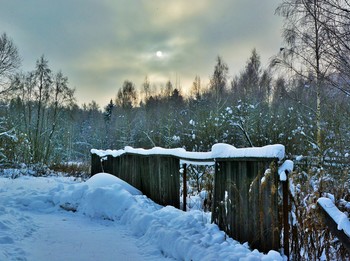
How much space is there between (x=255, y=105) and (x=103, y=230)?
14777 millimetres

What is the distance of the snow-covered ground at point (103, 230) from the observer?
4086mm

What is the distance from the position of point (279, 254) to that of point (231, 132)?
47.2 feet

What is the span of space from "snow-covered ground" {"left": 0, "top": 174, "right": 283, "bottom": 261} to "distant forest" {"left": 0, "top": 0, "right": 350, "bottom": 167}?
2.92 metres

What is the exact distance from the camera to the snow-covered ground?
409 centimetres

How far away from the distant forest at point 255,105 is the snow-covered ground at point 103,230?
2.92 m

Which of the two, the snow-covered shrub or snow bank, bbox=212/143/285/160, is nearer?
the snow-covered shrub

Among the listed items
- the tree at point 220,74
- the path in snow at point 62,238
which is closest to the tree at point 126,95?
the tree at point 220,74

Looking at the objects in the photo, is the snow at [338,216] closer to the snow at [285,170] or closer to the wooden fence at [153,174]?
the snow at [285,170]

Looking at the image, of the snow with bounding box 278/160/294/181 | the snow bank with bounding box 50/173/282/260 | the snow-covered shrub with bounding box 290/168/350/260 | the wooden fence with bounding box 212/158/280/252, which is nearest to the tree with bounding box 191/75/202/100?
the snow bank with bounding box 50/173/282/260

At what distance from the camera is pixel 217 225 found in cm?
490

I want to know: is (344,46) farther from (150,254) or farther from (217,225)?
(150,254)

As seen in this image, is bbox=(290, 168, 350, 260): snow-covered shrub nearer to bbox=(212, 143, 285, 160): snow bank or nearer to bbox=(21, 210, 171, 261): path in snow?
bbox=(212, 143, 285, 160): snow bank

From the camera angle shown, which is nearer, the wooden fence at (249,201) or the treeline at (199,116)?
the wooden fence at (249,201)

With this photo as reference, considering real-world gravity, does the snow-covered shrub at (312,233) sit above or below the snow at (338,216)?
below
